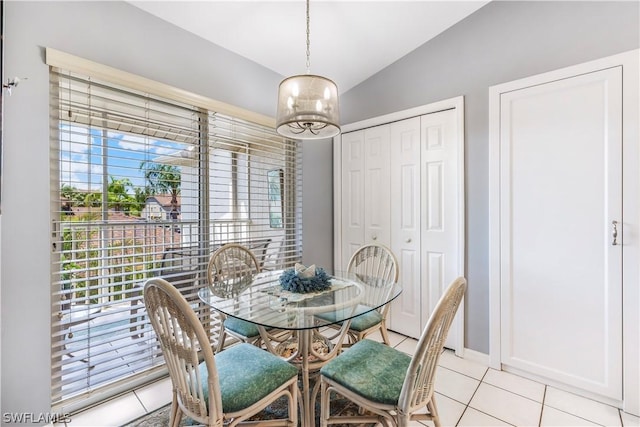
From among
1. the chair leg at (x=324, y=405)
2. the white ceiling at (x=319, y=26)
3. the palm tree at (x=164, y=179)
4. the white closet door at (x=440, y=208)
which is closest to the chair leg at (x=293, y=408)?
the chair leg at (x=324, y=405)

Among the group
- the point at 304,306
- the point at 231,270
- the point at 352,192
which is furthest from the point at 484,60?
the point at 231,270

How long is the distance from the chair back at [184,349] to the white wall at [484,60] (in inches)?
84.2

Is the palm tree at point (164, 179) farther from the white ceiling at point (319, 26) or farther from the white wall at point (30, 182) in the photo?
the white ceiling at point (319, 26)

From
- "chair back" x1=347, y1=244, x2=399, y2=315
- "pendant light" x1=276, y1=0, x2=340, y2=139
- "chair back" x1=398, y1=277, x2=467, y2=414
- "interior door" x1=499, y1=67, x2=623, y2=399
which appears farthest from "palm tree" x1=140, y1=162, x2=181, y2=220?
"interior door" x1=499, y1=67, x2=623, y2=399

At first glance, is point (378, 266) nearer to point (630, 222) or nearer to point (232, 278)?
point (232, 278)

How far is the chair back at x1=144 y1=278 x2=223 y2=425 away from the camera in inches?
42.5

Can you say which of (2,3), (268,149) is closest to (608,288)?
(268,149)

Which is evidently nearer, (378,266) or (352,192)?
(378,266)

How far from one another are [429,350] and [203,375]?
3.27 ft

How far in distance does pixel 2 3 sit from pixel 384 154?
2756mm

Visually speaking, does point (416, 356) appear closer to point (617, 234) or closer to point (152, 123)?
point (617, 234)

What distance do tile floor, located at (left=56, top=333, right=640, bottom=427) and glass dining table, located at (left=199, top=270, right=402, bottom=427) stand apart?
2.45 ft

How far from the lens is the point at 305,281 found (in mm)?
1788

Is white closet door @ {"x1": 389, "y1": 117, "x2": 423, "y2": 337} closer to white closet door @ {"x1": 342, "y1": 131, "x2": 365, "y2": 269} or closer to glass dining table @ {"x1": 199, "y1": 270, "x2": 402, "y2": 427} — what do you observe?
white closet door @ {"x1": 342, "y1": 131, "x2": 365, "y2": 269}
